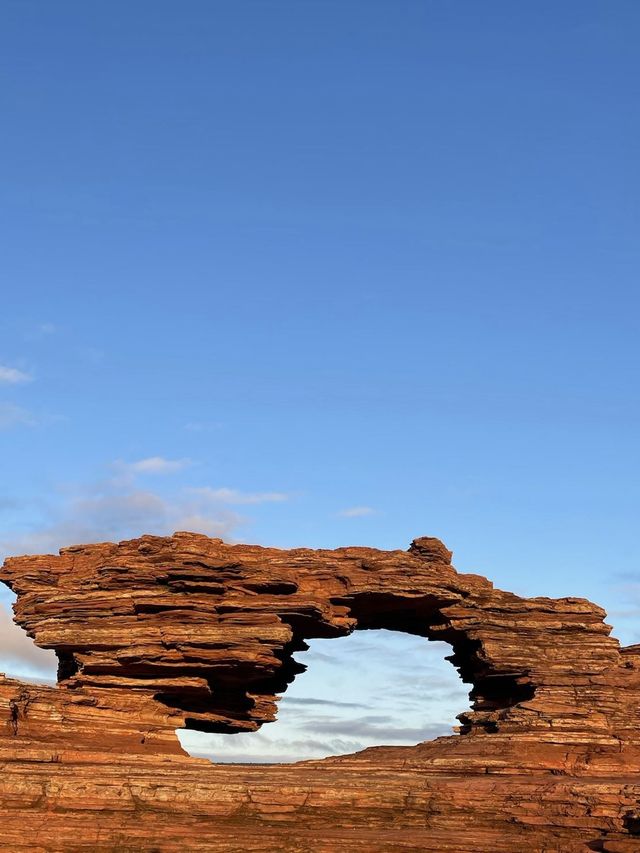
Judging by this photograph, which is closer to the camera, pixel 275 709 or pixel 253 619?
pixel 253 619

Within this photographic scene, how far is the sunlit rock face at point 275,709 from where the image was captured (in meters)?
33.9

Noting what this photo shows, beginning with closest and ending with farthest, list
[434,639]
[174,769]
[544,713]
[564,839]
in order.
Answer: [564,839], [174,769], [544,713], [434,639]

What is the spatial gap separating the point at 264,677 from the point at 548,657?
12.6m

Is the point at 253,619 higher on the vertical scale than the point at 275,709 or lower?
higher

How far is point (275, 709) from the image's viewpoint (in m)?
46.8

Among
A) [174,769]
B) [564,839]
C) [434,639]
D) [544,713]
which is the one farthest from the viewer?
[434,639]

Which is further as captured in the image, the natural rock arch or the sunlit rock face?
the natural rock arch

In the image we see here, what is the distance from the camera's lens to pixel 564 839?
1304 inches

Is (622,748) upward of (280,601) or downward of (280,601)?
downward

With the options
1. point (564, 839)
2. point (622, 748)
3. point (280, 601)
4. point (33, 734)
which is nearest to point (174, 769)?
point (33, 734)

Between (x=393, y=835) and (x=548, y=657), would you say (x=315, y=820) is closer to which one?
(x=393, y=835)

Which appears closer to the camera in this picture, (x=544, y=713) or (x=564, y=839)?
(x=564, y=839)

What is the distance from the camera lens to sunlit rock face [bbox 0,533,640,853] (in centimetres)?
3394

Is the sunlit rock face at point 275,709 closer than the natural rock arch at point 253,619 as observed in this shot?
Yes
